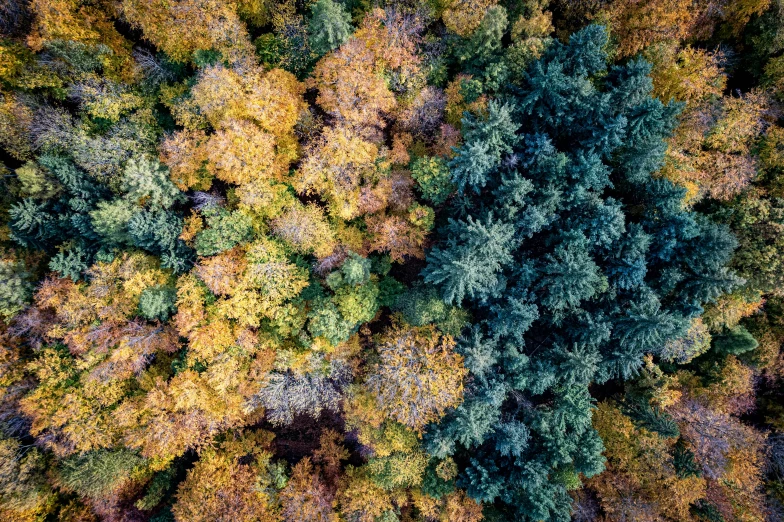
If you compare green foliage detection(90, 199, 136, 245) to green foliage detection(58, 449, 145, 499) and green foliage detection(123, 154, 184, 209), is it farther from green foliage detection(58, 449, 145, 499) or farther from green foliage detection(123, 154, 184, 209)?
green foliage detection(58, 449, 145, 499)

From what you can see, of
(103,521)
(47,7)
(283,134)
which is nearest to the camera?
(47,7)

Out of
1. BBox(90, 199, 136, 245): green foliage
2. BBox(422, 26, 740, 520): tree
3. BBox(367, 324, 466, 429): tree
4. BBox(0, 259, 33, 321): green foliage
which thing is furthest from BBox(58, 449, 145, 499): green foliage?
BBox(422, 26, 740, 520): tree

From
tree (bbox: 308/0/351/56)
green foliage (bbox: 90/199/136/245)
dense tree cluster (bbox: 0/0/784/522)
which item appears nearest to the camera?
tree (bbox: 308/0/351/56)

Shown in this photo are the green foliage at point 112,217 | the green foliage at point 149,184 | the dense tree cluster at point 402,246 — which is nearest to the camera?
the dense tree cluster at point 402,246

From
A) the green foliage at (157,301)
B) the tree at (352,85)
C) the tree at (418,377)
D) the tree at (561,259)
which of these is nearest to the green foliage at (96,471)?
the green foliage at (157,301)

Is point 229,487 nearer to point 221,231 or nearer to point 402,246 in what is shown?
point 221,231

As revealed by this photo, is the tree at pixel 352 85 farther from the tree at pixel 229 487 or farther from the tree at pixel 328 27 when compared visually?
the tree at pixel 229 487

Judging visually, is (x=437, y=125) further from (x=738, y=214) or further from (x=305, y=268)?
(x=738, y=214)

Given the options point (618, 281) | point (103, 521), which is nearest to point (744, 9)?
point (618, 281)
